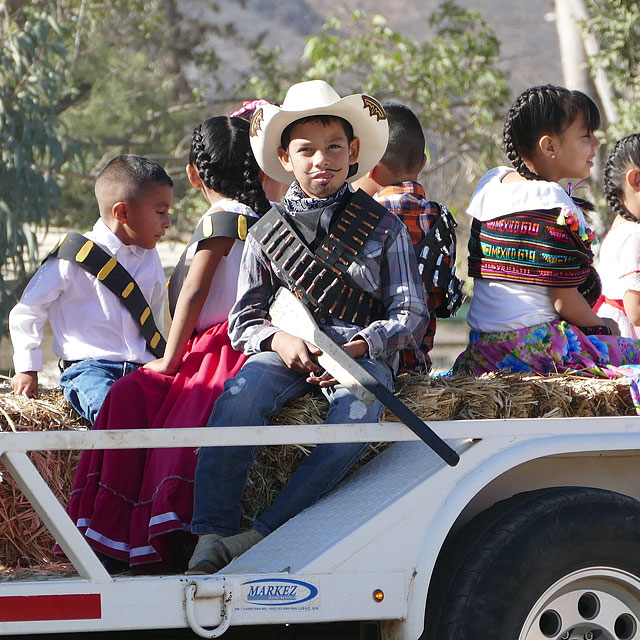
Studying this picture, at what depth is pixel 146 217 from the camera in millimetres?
4578

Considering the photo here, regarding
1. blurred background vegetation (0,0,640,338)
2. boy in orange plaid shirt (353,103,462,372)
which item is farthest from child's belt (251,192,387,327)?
blurred background vegetation (0,0,640,338)

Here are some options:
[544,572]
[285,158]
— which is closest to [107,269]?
[285,158]

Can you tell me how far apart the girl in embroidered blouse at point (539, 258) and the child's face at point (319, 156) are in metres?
0.80

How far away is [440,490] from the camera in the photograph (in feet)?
10.0

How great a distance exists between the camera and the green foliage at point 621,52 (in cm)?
1057

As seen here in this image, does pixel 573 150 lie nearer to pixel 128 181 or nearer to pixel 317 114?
pixel 317 114

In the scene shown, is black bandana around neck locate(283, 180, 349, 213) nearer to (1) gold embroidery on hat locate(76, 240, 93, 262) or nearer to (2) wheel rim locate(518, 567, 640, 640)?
(1) gold embroidery on hat locate(76, 240, 93, 262)

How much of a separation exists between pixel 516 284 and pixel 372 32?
1126cm

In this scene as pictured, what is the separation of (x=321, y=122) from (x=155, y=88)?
1799cm

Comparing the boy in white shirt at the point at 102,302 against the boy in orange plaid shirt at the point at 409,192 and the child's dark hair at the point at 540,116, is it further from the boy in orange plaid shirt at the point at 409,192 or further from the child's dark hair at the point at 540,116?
the child's dark hair at the point at 540,116

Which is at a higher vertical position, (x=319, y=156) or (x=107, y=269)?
(x=319, y=156)

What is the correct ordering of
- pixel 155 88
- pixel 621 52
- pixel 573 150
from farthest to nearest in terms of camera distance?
pixel 155 88 → pixel 621 52 → pixel 573 150

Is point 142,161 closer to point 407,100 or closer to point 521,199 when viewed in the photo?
point 521,199

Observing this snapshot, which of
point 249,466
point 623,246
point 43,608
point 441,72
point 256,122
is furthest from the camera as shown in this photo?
point 441,72
